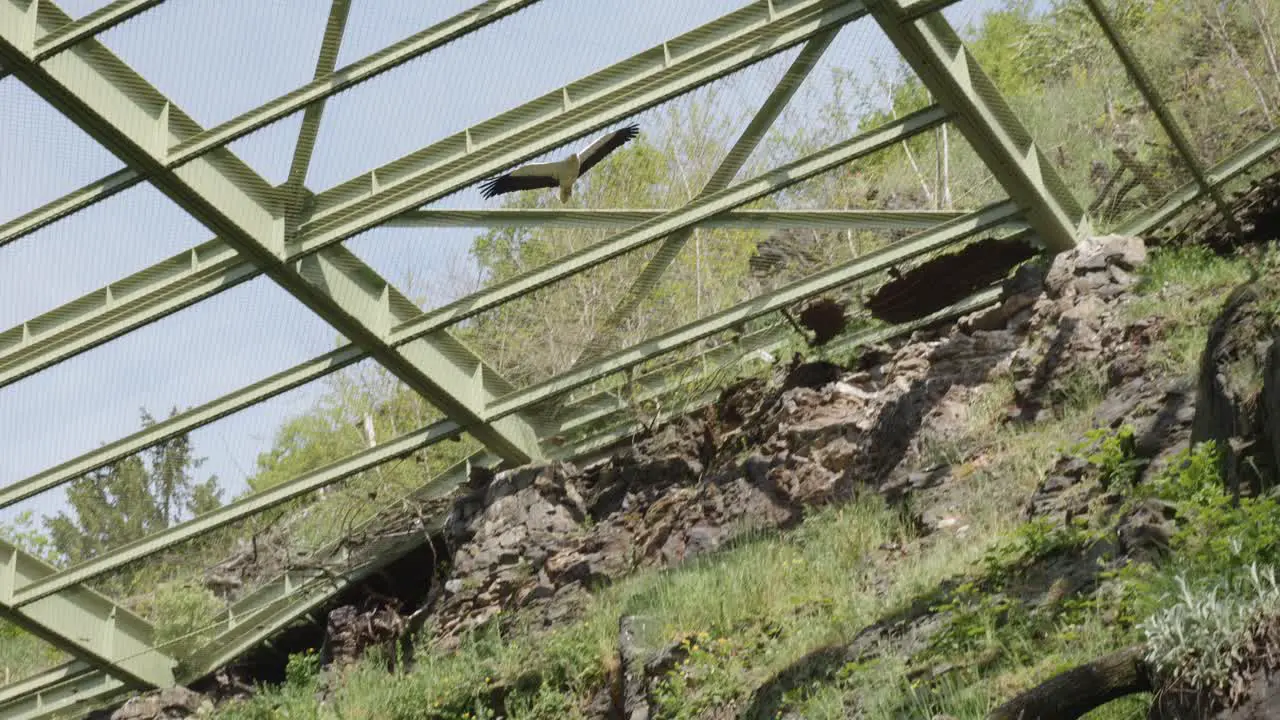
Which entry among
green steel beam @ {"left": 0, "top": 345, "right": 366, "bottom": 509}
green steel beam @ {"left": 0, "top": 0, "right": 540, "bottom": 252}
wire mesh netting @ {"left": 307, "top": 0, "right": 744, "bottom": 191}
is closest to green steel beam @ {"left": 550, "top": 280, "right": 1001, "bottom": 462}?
green steel beam @ {"left": 0, "top": 345, "right": 366, "bottom": 509}

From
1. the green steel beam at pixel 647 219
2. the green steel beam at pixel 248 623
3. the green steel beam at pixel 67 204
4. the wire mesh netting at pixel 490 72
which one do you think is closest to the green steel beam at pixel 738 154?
the green steel beam at pixel 647 219

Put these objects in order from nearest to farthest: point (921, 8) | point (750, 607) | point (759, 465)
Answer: point (921, 8) → point (750, 607) → point (759, 465)

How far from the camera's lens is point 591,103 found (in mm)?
9648

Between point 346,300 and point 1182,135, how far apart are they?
222 inches

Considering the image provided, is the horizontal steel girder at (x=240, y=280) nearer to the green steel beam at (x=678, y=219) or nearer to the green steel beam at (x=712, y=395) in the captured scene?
the green steel beam at (x=678, y=219)

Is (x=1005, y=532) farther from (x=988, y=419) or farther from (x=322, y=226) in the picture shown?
(x=322, y=226)

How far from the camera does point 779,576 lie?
9.57 meters

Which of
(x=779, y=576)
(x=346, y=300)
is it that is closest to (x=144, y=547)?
(x=346, y=300)

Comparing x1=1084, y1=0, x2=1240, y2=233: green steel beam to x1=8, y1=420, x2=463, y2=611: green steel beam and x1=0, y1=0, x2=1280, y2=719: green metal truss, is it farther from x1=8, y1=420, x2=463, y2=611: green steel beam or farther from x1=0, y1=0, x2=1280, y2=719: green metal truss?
x1=8, y1=420, x2=463, y2=611: green steel beam

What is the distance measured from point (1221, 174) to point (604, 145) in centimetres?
441

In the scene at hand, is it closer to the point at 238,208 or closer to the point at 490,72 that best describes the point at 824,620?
the point at 490,72

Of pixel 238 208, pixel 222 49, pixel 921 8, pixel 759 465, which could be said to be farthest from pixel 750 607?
pixel 222 49

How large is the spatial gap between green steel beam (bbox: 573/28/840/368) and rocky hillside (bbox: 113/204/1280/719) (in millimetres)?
1671

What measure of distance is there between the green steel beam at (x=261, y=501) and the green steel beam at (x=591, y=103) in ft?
7.12
